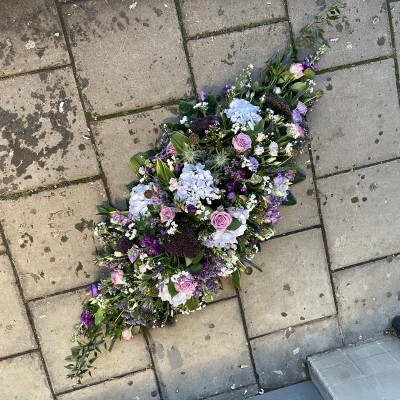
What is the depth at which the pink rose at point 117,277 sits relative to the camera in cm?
236

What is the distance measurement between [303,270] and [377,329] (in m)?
0.61

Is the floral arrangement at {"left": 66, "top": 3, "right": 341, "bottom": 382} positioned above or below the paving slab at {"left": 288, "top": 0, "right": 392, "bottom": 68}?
below

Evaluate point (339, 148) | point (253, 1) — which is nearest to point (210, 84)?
point (253, 1)

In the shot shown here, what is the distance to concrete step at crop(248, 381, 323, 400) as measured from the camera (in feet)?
8.76

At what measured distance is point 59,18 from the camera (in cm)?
244

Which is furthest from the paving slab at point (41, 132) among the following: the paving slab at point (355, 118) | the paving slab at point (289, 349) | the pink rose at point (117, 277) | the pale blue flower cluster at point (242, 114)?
the paving slab at point (289, 349)

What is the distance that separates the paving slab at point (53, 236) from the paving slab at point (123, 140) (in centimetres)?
10

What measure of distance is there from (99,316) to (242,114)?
128 centimetres

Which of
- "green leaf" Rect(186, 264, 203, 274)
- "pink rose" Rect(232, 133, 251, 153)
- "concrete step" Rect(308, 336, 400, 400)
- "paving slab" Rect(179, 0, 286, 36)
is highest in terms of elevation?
"paving slab" Rect(179, 0, 286, 36)

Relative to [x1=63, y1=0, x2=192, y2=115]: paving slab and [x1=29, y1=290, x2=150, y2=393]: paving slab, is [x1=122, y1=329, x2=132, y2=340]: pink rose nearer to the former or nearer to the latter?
[x1=29, y1=290, x2=150, y2=393]: paving slab

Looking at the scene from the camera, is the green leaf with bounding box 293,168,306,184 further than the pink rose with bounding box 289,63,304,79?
Yes

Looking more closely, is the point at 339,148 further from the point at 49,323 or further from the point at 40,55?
the point at 49,323

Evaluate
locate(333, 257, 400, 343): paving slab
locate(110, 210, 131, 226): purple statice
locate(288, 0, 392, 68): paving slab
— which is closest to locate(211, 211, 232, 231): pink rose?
locate(110, 210, 131, 226): purple statice

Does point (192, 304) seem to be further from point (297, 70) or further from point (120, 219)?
point (297, 70)
